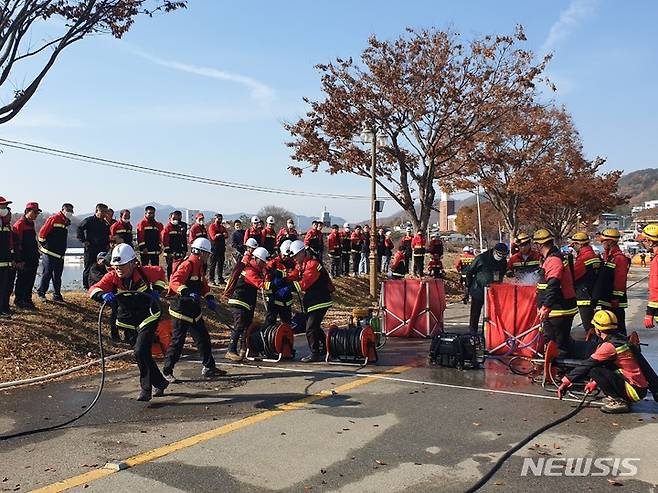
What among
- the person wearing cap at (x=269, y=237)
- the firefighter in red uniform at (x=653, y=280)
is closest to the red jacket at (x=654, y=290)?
the firefighter in red uniform at (x=653, y=280)

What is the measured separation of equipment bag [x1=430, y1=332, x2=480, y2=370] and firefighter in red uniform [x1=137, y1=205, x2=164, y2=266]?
25.6 ft

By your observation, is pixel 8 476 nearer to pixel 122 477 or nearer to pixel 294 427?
pixel 122 477

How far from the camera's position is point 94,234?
1238 cm

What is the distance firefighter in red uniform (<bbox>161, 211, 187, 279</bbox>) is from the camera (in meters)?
14.8

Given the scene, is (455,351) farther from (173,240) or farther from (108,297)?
(173,240)

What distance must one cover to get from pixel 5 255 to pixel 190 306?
168 inches

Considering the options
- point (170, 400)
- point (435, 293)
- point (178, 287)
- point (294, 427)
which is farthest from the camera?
point (435, 293)

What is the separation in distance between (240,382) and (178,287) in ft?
5.08

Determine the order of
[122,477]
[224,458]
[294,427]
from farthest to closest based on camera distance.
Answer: [294,427] → [224,458] → [122,477]

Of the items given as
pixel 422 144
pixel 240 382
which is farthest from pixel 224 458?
pixel 422 144

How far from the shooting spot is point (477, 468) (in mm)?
5160

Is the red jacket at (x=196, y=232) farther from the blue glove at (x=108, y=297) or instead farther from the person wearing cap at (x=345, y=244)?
the blue glove at (x=108, y=297)

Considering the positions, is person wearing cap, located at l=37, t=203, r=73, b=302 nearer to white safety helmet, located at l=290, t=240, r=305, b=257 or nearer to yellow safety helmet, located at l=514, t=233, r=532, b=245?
white safety helmet, located at l=290, t=240, r=305, b=257

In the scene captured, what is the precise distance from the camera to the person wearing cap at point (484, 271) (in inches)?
441
